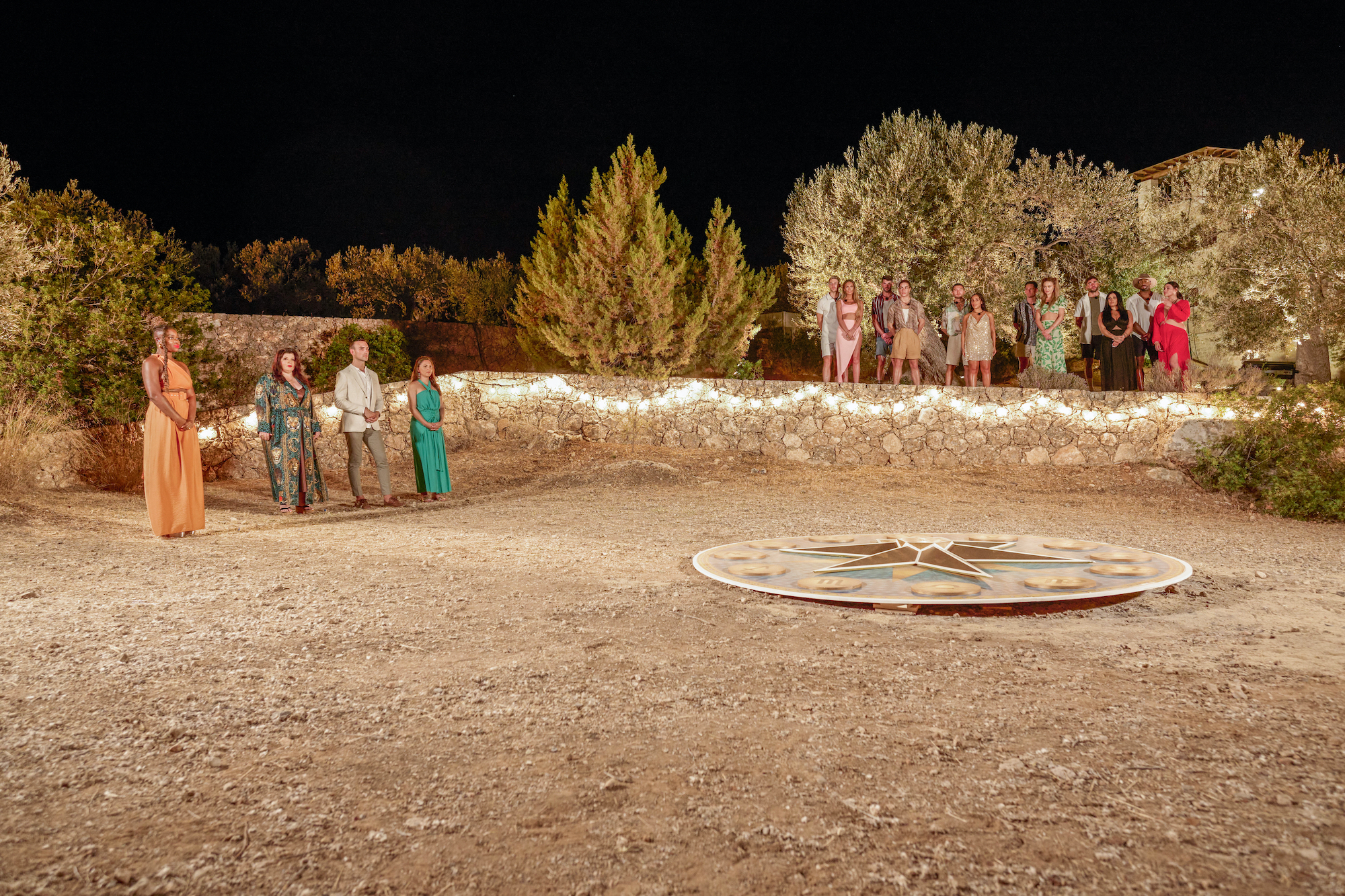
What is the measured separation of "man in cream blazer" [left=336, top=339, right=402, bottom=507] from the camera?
7727 millimetres

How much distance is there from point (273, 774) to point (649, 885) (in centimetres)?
116

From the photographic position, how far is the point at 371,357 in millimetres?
14164

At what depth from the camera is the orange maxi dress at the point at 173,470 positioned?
607 centimetres

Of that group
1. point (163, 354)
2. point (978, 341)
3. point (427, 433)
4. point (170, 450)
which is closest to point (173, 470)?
point (170, 450)

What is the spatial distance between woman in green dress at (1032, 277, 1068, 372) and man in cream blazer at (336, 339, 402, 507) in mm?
9552

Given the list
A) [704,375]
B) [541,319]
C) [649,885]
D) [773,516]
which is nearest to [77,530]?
[773,516]

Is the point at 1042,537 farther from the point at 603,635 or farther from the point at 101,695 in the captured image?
the point at 101,695

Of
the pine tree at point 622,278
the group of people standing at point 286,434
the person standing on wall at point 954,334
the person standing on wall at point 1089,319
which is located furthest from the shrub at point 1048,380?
the group of people standing at point 286,434

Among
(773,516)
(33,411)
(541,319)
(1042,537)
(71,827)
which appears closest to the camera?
(71,827)

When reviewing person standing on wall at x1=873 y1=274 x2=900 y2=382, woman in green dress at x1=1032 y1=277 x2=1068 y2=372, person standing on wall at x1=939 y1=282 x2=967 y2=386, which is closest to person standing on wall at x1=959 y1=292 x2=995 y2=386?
person standing on wall at x1=939 y1=282 x2=967 y2=386

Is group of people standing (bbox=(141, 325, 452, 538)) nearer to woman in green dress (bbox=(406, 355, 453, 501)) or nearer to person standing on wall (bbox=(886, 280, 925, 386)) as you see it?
woman in green dress (bbox=(406, 355, 453, 501))

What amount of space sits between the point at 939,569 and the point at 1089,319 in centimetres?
913

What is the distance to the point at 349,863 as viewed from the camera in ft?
5.65

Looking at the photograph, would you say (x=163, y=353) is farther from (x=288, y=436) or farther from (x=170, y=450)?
(x=288, y=436)
